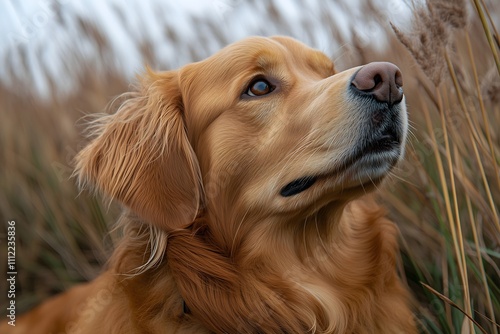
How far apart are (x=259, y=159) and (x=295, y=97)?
0.33 metres

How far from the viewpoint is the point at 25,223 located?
→ 14.1 feet

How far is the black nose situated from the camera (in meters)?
2.13

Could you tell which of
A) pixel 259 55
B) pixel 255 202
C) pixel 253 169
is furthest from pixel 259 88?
pixel 255 202

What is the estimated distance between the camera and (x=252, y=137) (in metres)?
2.51

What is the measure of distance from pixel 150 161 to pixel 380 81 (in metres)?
1.10

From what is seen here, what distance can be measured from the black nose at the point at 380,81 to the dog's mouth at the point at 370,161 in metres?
0.14

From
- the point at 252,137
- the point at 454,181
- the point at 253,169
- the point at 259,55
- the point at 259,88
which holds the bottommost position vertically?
the point at 454,181

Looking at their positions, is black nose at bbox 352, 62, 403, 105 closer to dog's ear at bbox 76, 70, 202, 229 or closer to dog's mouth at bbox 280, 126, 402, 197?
dog's mouth at bbox 280, 126, 402, 197

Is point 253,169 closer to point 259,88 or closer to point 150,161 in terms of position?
point 259,88

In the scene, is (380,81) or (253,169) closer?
(380,81)

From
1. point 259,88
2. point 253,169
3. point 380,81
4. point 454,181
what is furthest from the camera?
point 454,181

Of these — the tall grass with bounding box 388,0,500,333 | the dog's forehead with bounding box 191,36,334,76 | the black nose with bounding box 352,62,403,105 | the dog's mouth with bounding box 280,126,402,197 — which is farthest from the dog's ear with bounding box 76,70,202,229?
the tall grass with bounding box 388,0,500,333

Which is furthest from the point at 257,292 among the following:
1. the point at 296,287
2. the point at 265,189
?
the point at 265,189

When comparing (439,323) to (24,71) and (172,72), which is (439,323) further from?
(24,71)
